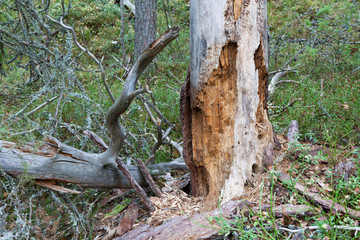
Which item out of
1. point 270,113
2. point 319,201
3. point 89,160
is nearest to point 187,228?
point 319,201

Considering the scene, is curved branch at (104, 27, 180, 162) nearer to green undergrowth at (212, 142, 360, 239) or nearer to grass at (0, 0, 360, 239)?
grass at (0, 0, 360, 239)

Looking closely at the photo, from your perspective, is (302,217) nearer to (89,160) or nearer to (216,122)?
(216,122)

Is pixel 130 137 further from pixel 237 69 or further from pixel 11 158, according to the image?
pixel 237 69

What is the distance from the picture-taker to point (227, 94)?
2795 millimetres

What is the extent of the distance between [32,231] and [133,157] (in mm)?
1533

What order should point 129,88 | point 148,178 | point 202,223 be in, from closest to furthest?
point 202,223, point 129,88, point 148,178

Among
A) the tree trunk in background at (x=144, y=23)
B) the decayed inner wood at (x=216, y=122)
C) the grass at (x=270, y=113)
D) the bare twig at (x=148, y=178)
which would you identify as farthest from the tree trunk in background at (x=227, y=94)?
the tree trunk in background at (x=144, y=23)

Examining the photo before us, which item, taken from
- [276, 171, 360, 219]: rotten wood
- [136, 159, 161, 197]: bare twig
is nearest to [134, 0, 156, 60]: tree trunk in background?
[136, 159, 161, 197]: bare twig

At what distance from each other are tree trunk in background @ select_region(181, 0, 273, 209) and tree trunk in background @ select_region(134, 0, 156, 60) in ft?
14.1

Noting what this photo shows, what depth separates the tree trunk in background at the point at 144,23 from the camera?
683 centimetres

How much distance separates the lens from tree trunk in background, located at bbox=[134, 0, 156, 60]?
269 inches

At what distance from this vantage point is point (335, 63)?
584 cm

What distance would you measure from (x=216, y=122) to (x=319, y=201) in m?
1.04

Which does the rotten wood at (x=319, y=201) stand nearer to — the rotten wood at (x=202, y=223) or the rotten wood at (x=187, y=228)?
the rotten wood at (x=202, y=223)
